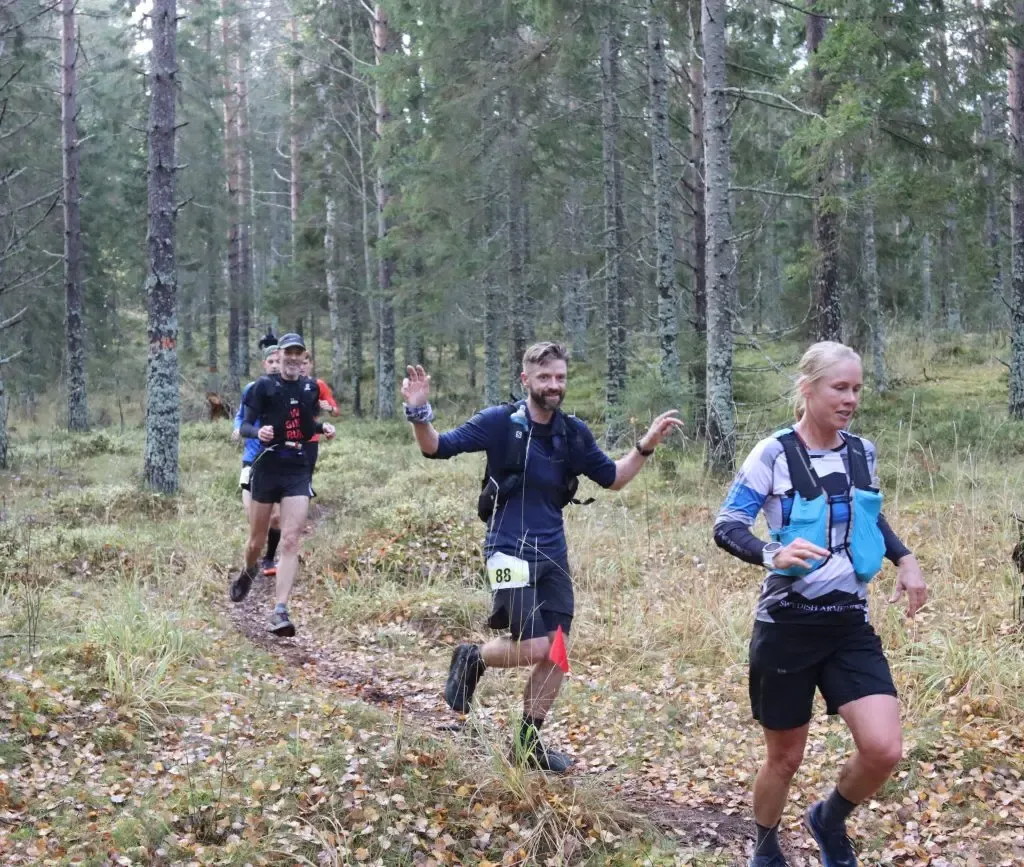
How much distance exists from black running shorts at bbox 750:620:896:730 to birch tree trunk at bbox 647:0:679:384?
36.8 ft

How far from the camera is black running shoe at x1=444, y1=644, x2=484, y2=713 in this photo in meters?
5.07

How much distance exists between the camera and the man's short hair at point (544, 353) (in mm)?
4656

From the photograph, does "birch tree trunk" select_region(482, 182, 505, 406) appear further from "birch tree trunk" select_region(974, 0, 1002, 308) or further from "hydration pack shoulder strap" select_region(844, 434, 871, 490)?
"hydration pack shoulder strap" select_region(844, 434, 871, 490)

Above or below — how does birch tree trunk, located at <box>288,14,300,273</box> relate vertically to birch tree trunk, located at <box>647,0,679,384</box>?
above

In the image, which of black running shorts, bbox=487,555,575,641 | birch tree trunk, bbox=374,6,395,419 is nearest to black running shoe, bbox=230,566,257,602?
black running shorts, bbox=487,555,575,641

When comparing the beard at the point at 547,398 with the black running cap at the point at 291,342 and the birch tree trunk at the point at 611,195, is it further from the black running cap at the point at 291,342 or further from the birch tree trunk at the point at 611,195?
the birch tree trunk at the point at 611,195

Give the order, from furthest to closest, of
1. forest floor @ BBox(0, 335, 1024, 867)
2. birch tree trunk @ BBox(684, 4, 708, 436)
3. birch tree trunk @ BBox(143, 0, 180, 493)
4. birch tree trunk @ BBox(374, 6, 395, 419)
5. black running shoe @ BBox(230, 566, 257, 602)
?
birch tree trunk @ BBox(374, 6, 395, 419)
birch tree trunk @ BBox(684, 4, 708, 436)
birch tree trunk @ BBox(143, 0, 180, 493)
black running shoe @ BBox(230, 566, 257, 602)
forest floor @ BBox(0, 335, 1024, 867)

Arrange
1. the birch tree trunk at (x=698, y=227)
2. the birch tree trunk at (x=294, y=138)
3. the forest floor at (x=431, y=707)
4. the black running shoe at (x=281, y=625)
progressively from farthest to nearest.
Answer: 1. the birch tree trunk at (x=294, y=138)
2. the birch tree trunk at (x=698, y=227)
3. the black running shoe at (x=281, y=625)
4. the forest floor at (x=431, y=707)

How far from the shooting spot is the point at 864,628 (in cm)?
362

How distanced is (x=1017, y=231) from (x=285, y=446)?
1467cm

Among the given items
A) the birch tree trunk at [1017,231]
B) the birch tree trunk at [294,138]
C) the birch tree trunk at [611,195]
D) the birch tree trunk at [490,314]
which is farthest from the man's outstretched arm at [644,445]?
the birch tree trunk at [294,138]

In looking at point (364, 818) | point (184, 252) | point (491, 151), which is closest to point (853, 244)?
point (491, 151)

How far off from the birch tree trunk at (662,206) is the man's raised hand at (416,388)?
10.3 metres

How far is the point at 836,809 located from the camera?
3715 millimetres
